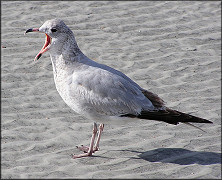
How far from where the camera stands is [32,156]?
5594 millimetres

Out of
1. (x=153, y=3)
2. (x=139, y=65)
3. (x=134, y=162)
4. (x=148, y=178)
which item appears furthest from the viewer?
(x=153, y=3)

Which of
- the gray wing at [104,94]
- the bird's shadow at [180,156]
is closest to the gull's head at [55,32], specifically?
the gray wing at [104,94]

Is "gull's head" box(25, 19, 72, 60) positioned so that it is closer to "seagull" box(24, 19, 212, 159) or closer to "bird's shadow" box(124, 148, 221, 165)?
"seagull" box(24, 19, 212, 159)

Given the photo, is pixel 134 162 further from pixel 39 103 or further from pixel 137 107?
pixel 39 103

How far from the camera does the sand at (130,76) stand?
545 cm

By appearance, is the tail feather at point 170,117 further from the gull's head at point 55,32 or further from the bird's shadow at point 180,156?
the gull's head at point 55,32

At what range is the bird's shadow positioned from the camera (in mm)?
5477

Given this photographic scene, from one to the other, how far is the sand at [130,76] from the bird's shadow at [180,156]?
1cm

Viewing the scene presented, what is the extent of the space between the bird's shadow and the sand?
1cm

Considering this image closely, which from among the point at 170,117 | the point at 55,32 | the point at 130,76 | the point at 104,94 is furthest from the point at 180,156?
the point at 130,76

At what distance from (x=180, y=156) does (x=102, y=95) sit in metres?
1.07

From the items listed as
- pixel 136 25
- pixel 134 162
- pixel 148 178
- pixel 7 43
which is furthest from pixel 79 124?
pixel 136 25

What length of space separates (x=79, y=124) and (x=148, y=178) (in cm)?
157

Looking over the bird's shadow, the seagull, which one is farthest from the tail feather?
the bird's shadow
